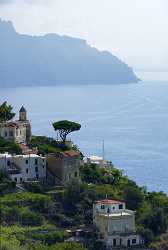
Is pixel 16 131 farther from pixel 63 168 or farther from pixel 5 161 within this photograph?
pixel 63 168

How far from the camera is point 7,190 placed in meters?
41.9

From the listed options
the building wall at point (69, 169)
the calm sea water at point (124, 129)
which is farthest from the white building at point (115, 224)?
the calm sea water at point (124, 129)

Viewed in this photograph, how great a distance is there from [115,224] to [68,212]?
2780mm

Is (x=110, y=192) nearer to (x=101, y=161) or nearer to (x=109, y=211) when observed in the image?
(x=109, y=211)

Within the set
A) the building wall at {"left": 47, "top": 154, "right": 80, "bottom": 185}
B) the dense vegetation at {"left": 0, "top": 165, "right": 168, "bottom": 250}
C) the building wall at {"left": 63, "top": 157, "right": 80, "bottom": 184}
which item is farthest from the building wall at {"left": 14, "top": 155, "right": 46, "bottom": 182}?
the dense vegetation at {"left": 0, "top": 165, "right": 168, "bottom": 250}

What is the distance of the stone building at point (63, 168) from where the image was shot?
1731 inches

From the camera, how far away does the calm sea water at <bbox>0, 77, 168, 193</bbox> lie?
2692 inches

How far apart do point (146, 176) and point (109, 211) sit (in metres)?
23.3

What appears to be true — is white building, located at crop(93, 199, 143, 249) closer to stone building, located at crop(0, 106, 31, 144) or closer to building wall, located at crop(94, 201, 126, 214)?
building wall, located at crop(94, 201, 126, 214)

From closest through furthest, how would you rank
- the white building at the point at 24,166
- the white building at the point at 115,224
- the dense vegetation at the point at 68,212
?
the dense vegetation at the point at 68,212, the white building at the point at 115,224, the white building at the point at 24,166

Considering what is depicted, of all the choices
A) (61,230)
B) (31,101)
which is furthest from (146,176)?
(31,101)

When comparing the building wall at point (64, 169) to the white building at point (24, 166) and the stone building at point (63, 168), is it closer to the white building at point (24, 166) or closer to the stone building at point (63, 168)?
the stone building at point (63, 168)

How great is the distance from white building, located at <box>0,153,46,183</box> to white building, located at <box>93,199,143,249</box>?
494cm

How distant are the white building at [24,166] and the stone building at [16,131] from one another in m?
4.88
